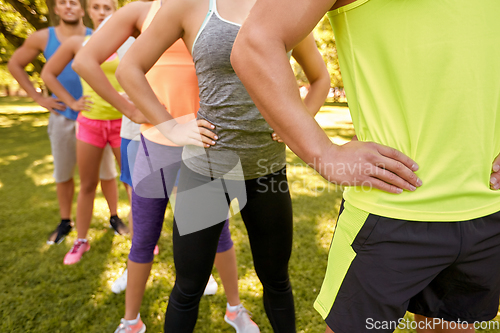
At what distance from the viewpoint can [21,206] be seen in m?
4.43

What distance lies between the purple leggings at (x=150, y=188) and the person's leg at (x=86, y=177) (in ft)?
3.82

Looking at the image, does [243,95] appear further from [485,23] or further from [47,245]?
[47,245]

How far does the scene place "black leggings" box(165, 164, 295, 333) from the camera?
1.46 metres

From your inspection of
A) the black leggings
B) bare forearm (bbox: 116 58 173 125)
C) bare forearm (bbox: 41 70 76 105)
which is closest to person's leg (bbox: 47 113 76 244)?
bare forearm (bbox: 41 70 76 105)

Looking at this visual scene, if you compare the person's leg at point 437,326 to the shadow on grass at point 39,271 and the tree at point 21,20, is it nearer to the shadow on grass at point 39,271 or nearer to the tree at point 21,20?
the shadow on grass at point 39,271

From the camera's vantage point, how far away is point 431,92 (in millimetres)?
823

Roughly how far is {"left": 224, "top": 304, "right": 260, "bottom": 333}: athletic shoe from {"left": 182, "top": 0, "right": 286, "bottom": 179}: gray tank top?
1.24 m

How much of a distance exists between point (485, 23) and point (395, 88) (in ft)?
0.77

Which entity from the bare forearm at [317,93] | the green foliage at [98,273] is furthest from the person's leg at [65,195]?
the bare forearm at [317,93]

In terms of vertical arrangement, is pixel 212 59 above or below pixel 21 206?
above

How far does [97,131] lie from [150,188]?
1298mm

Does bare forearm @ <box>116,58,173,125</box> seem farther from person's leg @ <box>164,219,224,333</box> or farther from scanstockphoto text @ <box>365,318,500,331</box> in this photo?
→ scanstockphoto text @ <box>365,318,500,331</box>

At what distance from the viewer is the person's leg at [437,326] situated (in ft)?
3.47

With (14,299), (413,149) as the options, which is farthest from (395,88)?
(14,299)
